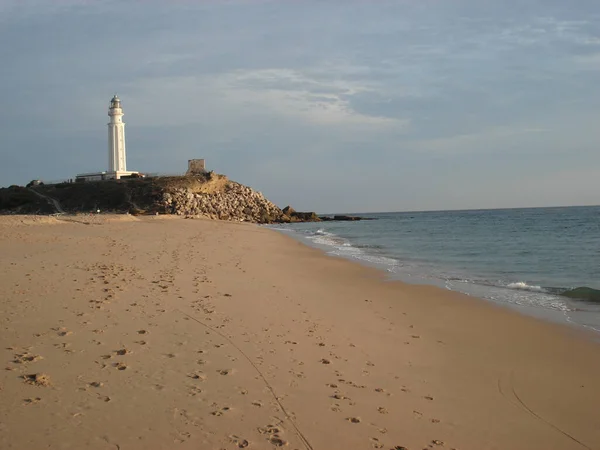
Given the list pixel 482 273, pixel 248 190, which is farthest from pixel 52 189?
pixel 482 273

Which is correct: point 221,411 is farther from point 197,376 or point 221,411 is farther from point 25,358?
point 25,358

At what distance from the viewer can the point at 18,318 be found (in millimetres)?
6695

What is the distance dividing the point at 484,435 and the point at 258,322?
400cm

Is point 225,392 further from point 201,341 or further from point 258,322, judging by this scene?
point 258,322

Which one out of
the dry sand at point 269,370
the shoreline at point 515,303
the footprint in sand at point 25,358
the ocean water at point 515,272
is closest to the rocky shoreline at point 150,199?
the ocean water at point 515,272

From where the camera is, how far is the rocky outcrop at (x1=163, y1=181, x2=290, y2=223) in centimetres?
5766

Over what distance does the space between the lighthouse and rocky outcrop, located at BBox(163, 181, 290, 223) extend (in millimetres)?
15010

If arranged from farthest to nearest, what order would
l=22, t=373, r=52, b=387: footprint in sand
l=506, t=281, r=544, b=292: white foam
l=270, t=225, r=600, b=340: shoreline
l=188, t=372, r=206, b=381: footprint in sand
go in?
l=506, t=281, r=544, b=292: white foam, l=270, t=225, r=600, b=340: shoreline, l=188, t=372, r=206, b=381: footprint in sand, l=22, t=373, r=52, b=387: footprint in sand

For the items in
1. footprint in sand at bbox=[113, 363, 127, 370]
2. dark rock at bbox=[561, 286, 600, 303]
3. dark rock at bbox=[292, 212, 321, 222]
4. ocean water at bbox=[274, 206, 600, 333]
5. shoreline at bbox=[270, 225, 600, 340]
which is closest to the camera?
footprint in sand at bbox=[113, 363, 127, 370]

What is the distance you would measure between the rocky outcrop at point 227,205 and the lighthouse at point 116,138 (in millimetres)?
15010

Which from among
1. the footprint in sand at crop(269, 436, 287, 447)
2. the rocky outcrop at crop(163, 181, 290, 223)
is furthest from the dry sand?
the rocky outcrop at crop(163, 181, 290, 223)

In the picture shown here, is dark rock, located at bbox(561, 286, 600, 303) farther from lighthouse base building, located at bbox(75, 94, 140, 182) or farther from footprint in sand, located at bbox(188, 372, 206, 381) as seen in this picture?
lighthouse base building, located at bbox(75, 94, 140, 182)

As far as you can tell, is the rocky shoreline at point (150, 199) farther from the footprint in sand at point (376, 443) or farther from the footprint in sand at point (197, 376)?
the footprint in sand at point (376, 443)

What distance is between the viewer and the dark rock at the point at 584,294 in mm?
11327
